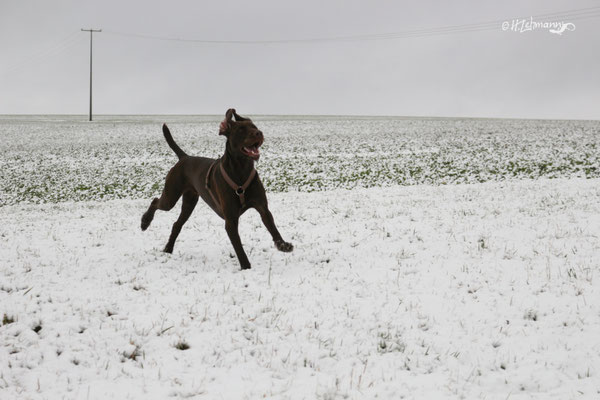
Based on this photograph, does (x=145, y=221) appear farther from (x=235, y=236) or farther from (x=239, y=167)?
(x=239, y=167)

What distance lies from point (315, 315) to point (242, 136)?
2438 millimetres

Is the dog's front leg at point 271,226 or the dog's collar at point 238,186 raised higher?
the dog's collar at point 238,186

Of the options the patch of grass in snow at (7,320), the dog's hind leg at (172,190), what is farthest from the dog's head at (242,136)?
the patch of grass in snow at (7,320)

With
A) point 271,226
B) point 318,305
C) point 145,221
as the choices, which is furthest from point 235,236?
point 145,221

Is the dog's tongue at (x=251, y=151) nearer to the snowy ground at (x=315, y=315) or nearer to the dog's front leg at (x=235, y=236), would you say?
the dog's front leg at (x=235, y=236)

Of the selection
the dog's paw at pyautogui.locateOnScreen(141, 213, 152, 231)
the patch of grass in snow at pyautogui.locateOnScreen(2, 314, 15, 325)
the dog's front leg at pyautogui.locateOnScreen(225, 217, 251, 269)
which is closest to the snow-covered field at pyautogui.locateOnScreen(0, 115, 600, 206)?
the dog's paw at pyautogui.locateOnScreen(141, 213, 152, 231)

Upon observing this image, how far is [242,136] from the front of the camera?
542 centimetres

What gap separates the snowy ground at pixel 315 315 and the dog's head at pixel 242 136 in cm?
168

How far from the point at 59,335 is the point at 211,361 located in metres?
1.58

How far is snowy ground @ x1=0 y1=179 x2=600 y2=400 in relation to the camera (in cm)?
331

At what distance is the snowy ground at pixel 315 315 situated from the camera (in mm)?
3311

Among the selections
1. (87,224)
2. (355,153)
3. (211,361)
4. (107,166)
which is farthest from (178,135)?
(211,361)

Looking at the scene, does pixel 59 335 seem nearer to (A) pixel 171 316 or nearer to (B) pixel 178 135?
(A) pixel 171 316

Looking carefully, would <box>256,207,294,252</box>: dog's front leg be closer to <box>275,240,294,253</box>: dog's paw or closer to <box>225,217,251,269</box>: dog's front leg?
<box>275,240,294,253</box>: dog's paw
